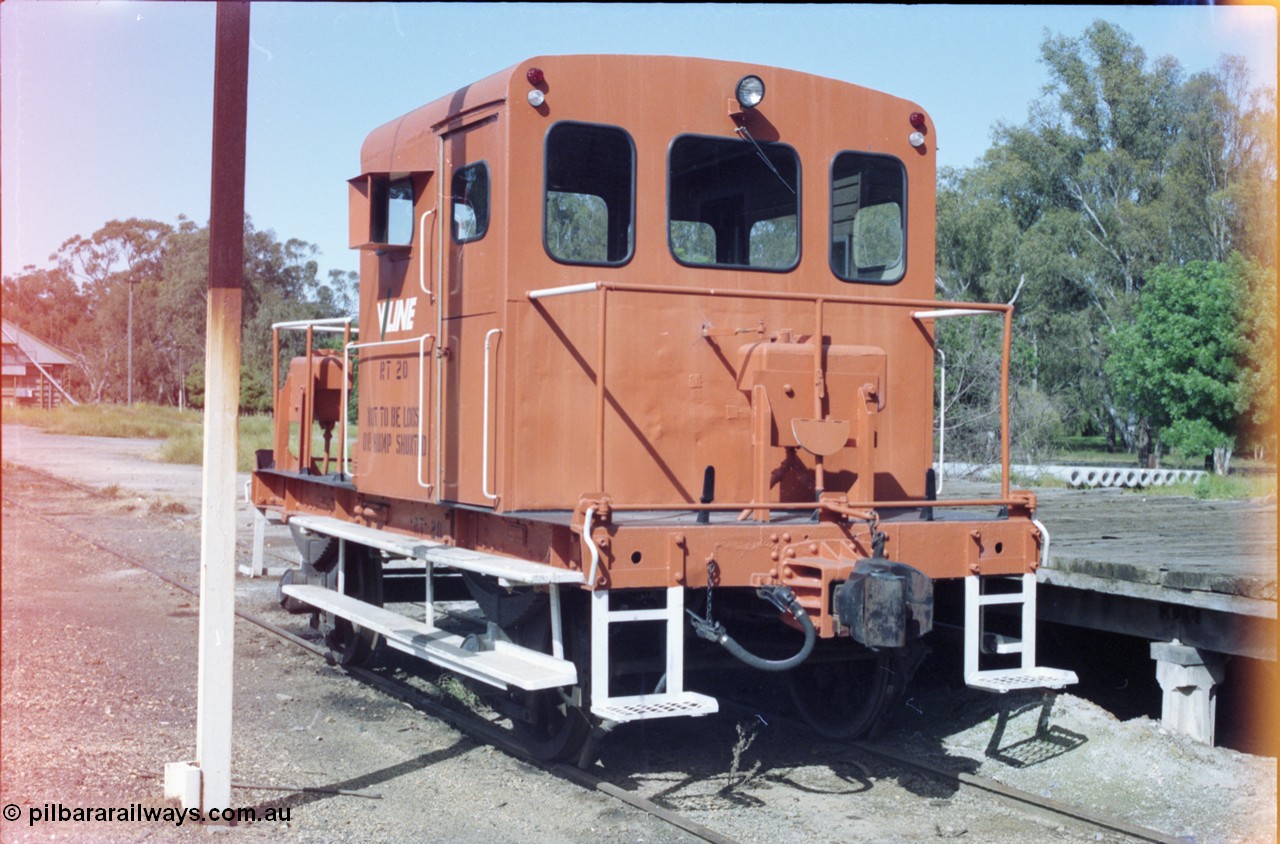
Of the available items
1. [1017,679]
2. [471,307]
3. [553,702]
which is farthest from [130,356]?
[1017,679]

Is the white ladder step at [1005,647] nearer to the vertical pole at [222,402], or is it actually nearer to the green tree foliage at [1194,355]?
the vertical pole at [222,402]

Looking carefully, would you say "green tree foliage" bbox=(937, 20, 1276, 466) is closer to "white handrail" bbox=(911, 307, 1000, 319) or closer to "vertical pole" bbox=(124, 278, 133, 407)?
"white handrail" bbox=(911, 307, 1000, 319)

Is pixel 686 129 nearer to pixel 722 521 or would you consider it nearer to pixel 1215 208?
pixel 722 521

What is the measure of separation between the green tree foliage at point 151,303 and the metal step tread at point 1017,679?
141 feet

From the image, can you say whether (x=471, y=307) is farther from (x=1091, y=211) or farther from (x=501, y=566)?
(x=1091, y=211)

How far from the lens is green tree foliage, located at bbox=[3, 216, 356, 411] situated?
4972 cm

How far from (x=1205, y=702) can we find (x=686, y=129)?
4352mm

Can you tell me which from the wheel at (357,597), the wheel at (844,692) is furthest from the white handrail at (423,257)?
the wheel at (844,692)

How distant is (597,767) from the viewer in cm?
620

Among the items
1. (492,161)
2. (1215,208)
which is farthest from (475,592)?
(1215,208)

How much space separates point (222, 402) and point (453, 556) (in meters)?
1.35

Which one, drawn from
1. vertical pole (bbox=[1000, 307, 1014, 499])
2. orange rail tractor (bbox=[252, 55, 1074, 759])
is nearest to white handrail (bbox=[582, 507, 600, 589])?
orange rail tractor (bbox=[252, 55, 1074, 759])

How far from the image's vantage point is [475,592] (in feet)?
21.5

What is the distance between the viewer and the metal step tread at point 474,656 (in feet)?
17.6
